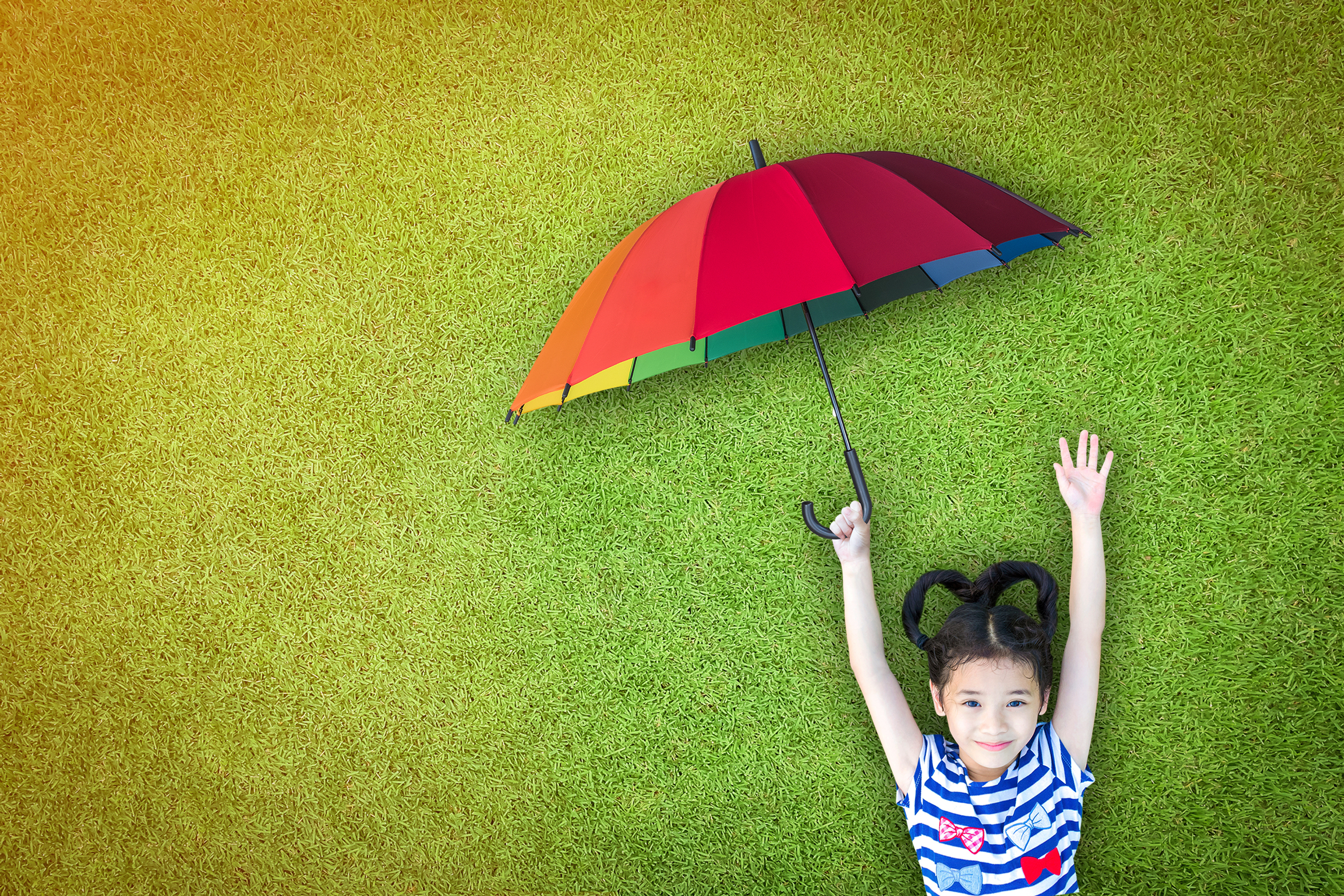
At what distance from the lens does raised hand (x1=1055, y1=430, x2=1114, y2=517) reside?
222 centimetres

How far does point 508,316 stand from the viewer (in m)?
2.73

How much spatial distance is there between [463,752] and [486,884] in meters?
0.48

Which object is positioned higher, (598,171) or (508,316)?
(598,171)

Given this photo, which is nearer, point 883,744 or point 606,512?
point 883,744

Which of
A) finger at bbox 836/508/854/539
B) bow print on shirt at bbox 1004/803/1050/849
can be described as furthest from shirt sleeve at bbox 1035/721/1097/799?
finger at bbox 836/508/854/539

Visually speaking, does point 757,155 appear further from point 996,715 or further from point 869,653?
point 996,715

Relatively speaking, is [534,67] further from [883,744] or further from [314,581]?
[883,744]

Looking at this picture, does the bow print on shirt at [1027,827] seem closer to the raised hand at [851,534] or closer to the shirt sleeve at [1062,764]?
the shirt sleeve at [1062,764]

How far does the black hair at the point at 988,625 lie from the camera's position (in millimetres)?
2041

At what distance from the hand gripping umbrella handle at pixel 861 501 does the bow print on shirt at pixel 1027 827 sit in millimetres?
936

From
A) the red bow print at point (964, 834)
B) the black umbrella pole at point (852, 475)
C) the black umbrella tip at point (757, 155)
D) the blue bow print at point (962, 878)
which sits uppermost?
the black umbrella tip at point (757, 155)

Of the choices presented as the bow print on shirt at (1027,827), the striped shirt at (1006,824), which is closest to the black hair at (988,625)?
the striped shirt at (1006,824)

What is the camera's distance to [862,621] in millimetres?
2242

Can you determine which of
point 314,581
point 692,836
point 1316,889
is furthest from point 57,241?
point 1316,889
